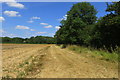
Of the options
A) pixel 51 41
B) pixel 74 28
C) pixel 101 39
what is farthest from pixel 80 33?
pixel 51 41

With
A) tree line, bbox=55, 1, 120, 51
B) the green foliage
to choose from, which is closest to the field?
tree line, bbox=55, 1, 120, 51

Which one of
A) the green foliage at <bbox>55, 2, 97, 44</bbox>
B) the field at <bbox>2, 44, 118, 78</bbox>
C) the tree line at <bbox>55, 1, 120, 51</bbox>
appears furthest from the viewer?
the green foliage at <bbox>55, 2, 97, 44</bbox>

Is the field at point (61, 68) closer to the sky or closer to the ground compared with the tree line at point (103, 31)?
closer to the ground

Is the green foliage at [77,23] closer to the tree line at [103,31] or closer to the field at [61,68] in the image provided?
the tree line at [103,31]

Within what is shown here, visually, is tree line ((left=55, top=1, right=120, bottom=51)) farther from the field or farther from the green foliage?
the field

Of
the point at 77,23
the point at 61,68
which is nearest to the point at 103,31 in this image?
the point at 61,68

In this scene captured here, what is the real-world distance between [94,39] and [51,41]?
75.5 meters

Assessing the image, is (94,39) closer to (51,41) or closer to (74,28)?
(74,28)

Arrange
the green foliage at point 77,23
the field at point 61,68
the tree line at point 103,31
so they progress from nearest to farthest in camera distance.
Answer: the field at point 61,68 < the tree line at point 103,31 < the green foliage at point 77,23

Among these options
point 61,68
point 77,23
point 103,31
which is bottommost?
point 61,68

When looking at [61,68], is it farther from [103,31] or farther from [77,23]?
[77,23]

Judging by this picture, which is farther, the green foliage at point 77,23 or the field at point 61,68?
the green foliage at point 77,23

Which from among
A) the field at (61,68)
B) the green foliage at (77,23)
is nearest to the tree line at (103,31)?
the green foliage at (77,23)

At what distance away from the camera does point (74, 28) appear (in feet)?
73.9
